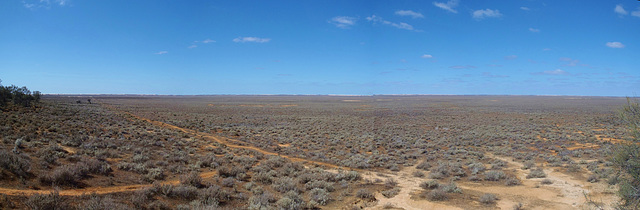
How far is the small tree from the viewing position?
22.7 feet

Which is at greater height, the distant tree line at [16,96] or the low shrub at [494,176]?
the distant tree line at [16,96]

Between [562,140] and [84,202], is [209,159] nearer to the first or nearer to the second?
[84,202]

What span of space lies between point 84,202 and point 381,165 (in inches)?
466

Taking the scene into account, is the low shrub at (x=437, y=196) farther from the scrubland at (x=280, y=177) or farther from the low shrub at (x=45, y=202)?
the low shrub at (x=45, y=202)

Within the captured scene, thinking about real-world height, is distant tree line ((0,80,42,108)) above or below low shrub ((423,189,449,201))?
above

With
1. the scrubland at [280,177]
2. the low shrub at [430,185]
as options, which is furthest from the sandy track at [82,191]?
the low shrub at [430,185]

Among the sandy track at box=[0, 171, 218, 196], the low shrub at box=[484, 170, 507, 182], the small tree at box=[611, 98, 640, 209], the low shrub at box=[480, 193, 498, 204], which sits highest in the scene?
the small tree at box=[611, 98, 640, 209]

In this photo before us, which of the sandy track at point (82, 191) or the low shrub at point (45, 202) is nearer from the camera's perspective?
the low shrub at point (45, 202)

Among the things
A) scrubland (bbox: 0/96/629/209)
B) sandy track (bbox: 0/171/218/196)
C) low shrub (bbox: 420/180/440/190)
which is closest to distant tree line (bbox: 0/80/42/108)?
scrubland (bbox: 0/96/629/209)

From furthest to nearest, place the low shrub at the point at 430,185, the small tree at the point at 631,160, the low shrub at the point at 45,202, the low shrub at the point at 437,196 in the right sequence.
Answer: the low shrub at the point at 430,185 → the low shrub at the point at 437,196 → the small tree at the point at 631,160 → the low shrub at the point at 45,202

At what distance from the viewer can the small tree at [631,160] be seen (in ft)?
22.7

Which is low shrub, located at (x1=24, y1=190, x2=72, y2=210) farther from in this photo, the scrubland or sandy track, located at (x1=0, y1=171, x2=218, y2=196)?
sandy track, located at (x1=0, y1=171, x2=218, y2=196)

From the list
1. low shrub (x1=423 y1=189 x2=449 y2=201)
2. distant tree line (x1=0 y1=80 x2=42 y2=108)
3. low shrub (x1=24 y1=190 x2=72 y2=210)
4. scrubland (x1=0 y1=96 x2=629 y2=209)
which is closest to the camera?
low shrub (x1=24 y1=190 x2=72 y2=210)

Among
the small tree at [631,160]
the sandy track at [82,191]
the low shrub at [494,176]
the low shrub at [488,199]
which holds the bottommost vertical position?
the low shrub at [494,176]
